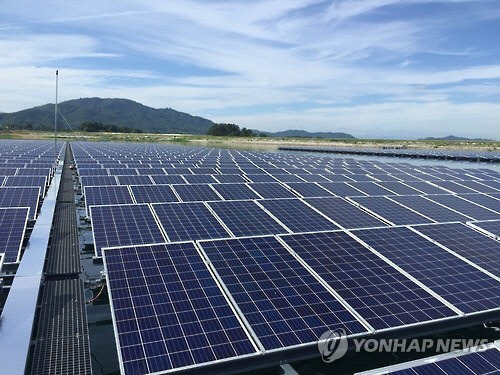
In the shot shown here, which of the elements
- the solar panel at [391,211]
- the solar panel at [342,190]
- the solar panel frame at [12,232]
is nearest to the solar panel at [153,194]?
the solar panel frame at [12,232]

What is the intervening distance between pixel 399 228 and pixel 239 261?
7.48 meters

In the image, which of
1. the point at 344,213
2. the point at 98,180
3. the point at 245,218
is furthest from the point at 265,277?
the point at 98,180

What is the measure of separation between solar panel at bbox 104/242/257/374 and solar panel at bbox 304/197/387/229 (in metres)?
8.44

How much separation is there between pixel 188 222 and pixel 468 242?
11.4m

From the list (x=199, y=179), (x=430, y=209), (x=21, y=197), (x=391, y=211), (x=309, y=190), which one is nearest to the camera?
(x=391, y=211)

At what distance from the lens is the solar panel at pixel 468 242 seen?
13664 mm

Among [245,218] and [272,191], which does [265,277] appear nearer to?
[245,218]

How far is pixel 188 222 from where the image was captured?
1673 centimetres

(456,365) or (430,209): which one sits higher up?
(430,209)

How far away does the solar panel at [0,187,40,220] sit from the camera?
67.0 feet

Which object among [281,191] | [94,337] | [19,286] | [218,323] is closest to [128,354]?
[218,323]

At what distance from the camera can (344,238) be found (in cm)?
1428

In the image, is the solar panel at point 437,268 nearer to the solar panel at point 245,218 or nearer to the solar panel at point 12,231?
the solar panel at point 245,218

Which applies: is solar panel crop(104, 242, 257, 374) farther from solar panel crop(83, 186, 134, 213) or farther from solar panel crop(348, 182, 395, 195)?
solar panel crop(348, 182, 395, 195)
